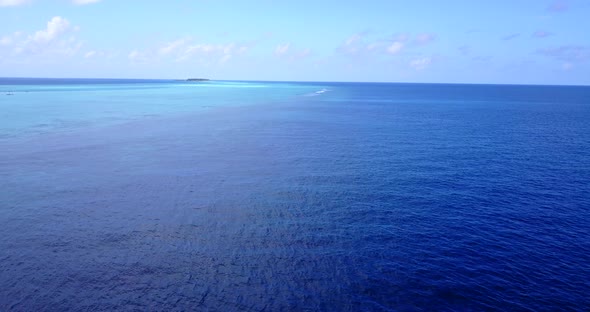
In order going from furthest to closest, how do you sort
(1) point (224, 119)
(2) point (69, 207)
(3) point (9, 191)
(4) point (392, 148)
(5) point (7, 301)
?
(1) point (224, 119) < (4) point (392, 148) < (3) point (9, 191) < (2) point (69, 207) < (5) point (7, 301)

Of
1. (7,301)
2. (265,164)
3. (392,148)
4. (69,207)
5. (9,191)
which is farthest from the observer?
(392,148)

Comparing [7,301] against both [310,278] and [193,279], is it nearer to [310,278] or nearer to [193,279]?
[193,279]

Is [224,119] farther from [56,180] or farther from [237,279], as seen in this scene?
[237,279]

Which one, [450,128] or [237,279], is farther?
[450,128]

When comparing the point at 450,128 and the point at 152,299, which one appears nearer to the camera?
the point at 152,299

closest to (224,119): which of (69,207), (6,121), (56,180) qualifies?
(6,121)

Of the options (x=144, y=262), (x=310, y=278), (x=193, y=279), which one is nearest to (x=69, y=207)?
(x=144, y=262)
